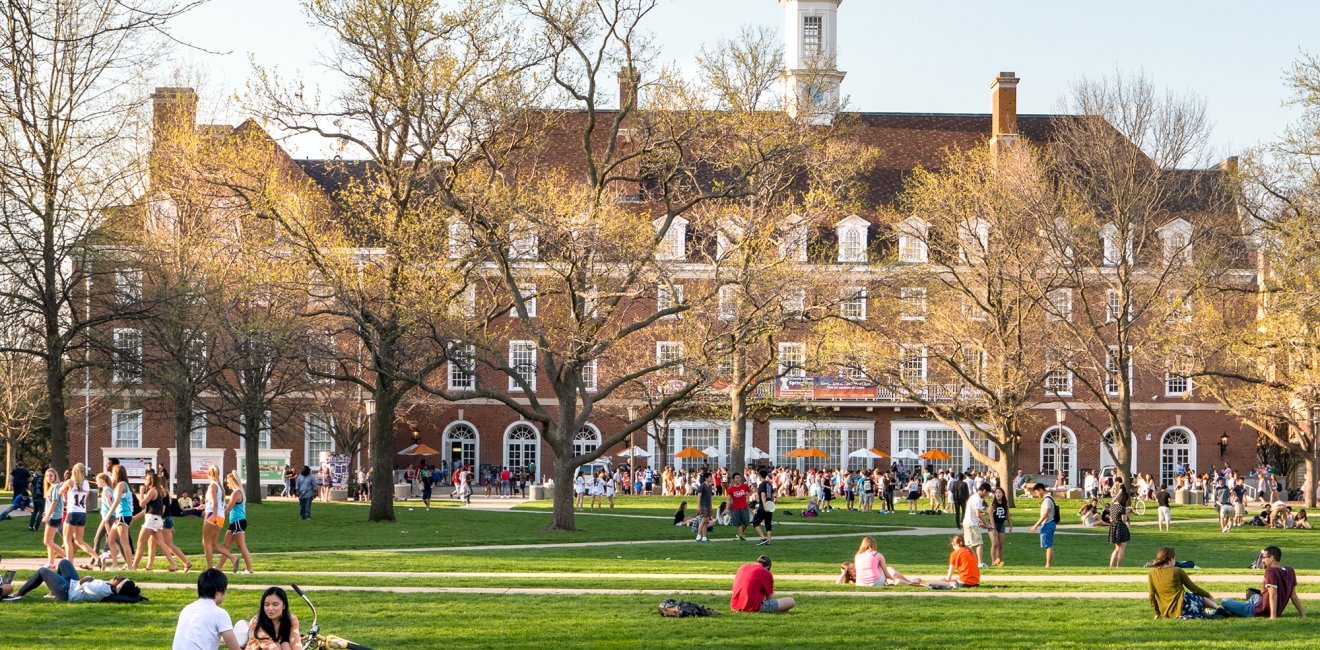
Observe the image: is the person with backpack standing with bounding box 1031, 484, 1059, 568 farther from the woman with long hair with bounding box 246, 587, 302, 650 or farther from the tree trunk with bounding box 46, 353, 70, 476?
the tree trunk with bounding box 46, 353, 70, 476

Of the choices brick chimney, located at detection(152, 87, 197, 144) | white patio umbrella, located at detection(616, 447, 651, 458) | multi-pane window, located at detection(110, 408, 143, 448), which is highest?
brick chimney, located at detection(152, 87, 197, 144)

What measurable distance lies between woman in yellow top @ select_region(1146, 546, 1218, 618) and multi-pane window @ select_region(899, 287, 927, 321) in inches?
1017

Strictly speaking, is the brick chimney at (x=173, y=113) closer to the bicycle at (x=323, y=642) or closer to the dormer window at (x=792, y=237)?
the dormer window at (x=792, y=237)

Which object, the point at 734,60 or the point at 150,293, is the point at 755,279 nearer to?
the point at 734,60

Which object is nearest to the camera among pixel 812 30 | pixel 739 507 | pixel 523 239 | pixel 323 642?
pixel 323 642

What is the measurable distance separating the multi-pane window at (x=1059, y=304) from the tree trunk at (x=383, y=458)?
1819cm

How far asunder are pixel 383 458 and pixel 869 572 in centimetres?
1772

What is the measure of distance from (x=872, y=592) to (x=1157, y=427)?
45393 mm

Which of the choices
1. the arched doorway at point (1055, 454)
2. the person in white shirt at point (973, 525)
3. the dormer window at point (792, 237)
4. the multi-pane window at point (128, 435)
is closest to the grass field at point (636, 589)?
the person in white shirt at point (973, 525)

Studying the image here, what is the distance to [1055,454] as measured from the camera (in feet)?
200

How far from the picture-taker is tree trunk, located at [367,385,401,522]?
112 ft

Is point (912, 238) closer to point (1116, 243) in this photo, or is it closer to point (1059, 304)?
point (1059, 304)

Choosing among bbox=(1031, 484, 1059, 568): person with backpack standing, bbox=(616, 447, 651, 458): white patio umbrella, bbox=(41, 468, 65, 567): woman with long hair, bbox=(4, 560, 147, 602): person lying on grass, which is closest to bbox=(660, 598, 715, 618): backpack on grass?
bbox=(4, 560, 147, 602): person lying on grass

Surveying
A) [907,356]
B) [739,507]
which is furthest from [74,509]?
[907,356]
